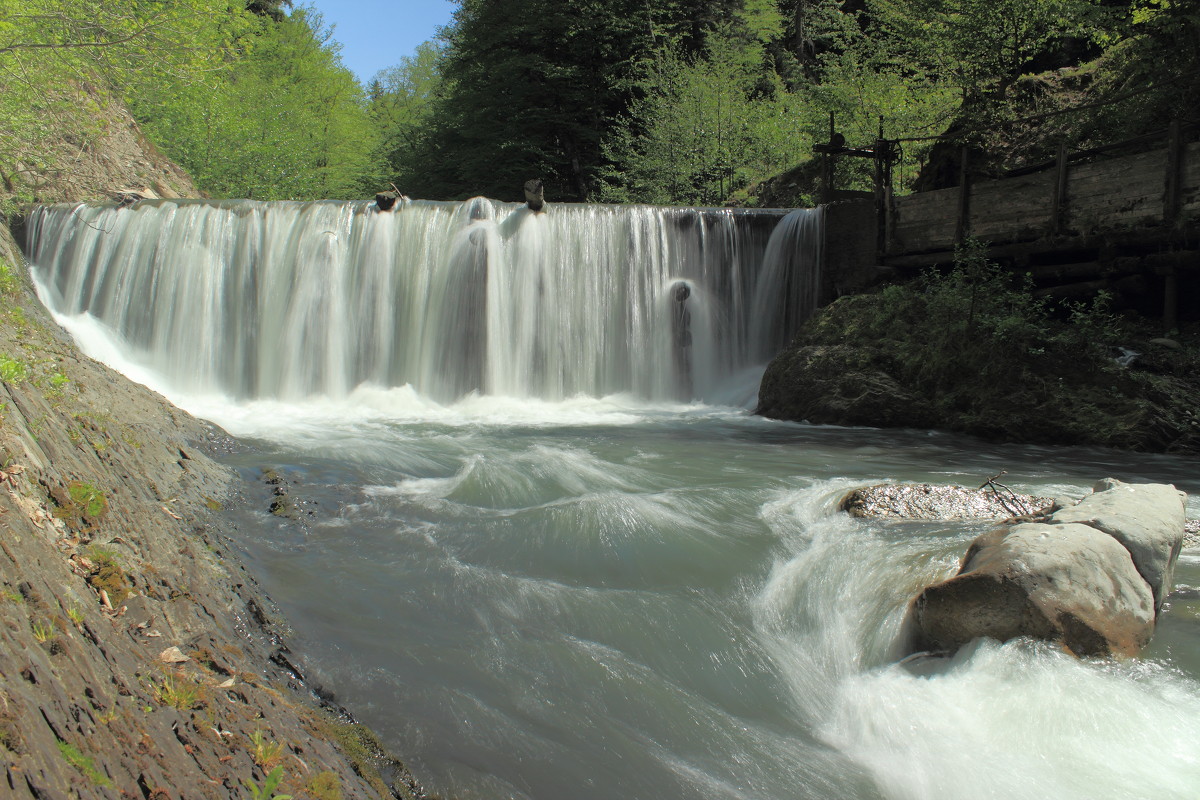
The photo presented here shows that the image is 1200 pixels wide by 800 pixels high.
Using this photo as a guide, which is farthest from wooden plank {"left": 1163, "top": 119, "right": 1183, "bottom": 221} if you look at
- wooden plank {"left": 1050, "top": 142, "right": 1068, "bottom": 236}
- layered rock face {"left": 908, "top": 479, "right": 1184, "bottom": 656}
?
layered rock face {"left": 908, "top": 479, "right": 1184, "bottom": 656}

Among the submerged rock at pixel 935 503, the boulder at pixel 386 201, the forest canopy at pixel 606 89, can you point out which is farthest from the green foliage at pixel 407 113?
the submerged rock at pixel 935 503

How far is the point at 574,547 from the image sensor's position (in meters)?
6.12

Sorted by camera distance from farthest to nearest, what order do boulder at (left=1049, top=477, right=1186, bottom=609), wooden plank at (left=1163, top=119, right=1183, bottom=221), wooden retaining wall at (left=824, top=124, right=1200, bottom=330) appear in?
wooden retaining wall at (left=824, top=124, right=1200, bottom=330), wooden plank at (left=1163, top=119, right=1183, bottom=221), boulder at (left=1049, top=477, right=1186, bottom=609)

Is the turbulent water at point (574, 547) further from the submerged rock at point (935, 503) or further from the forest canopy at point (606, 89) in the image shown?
the forest canopy at point (606, 89)

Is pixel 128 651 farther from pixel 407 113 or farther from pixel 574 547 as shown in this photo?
pixel 407 113

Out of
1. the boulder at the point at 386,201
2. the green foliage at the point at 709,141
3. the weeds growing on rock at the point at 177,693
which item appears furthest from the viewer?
the green foliage at the point at 709,141

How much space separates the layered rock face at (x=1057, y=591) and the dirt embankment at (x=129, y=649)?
9.68 ft

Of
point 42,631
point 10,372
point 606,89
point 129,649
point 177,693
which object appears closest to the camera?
point 42,631

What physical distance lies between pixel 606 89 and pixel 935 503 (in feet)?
91.6

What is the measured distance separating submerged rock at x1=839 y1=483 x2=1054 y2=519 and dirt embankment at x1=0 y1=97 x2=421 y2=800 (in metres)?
4.37

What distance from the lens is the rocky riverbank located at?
2.00 m

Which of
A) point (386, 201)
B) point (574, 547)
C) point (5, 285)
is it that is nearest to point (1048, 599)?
point (574, 547)

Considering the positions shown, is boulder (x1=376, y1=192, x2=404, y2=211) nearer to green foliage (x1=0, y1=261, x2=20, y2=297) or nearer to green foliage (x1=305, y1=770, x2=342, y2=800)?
green foliage (x1=0, y1=261, x2=20, y2=297)

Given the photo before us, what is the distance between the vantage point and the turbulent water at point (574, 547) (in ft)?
12.0
